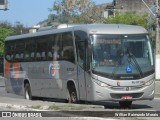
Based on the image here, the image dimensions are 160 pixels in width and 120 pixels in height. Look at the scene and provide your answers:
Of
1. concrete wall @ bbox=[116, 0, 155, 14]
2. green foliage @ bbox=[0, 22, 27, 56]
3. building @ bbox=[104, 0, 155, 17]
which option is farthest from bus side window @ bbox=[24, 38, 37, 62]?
green foliage @ bbox=[0, 22, 27, 56]

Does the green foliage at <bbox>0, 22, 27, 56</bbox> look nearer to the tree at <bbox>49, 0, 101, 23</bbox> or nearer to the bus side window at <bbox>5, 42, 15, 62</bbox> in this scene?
the tree at <bbox>49, 0, 101, 23</bbox>

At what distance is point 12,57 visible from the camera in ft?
91.2

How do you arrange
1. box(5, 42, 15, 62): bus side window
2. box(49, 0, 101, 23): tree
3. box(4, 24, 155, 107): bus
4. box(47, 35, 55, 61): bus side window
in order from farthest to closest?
box(49, 0, 101, 23): tree, box(5, 42, 15, 62): bus side window, box(47, 35, 55, 61): bus side window, box(4, 24, 155, 107): bus

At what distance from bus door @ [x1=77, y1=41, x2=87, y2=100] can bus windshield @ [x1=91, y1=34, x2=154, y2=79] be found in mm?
714

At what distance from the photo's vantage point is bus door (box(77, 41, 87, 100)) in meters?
20.1

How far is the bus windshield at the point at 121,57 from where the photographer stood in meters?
19.4

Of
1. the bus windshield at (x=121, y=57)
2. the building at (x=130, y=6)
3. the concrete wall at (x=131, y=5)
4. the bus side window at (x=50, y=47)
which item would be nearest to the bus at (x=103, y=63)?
the bus windshield at (x=121, y=57)

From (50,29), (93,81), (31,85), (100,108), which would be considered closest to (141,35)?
(93,81)

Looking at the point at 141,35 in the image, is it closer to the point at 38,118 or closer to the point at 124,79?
the point at 124,79

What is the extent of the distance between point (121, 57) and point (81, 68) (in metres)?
1.67

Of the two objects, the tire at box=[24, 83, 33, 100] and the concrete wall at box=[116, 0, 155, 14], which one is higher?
the tire at box=[24, 83, 33, 100]

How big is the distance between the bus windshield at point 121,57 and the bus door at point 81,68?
2.34 ft

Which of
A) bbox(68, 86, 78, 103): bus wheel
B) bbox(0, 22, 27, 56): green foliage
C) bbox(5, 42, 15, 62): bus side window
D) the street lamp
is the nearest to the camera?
bbox(68, 86, 78, 103): bus wheel

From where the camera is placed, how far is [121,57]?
1956 centimetres
